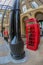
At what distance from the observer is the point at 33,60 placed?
7527mm

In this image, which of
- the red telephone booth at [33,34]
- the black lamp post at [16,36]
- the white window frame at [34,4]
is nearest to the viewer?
the black lamp post at [16,36]

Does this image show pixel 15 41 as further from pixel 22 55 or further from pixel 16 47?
pixel 22 55

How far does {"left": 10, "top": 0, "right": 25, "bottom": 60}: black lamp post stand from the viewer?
7.62 m

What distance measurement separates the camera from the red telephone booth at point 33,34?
33.3 feet

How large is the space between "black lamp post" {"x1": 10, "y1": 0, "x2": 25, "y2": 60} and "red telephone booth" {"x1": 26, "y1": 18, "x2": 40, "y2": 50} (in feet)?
8.11

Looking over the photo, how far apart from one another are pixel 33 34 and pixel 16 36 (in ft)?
9.35

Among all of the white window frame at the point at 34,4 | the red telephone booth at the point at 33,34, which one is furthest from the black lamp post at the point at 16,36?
the white window frame at the point at 34,4

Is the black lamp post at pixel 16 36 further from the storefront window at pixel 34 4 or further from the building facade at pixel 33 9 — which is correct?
the storefront window at pixel 34 4

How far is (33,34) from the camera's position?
1047 cm

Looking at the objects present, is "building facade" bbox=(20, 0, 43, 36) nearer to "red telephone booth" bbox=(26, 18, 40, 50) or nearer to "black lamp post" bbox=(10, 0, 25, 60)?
"red telephone booth" bbox=(26, 18, 40, 50)

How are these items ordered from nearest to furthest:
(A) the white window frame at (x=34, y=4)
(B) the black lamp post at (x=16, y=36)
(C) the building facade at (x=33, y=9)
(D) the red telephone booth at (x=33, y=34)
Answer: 1. (B) the black lamp post at (x=16, y=36)
2. (D) the red telephone booth at (x=33, y=34)
3. (C) the building facade at (x=33, y=9)
4. (A) the white window frame at (x=34, y=4)

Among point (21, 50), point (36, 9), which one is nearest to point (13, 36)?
point (21, 50)

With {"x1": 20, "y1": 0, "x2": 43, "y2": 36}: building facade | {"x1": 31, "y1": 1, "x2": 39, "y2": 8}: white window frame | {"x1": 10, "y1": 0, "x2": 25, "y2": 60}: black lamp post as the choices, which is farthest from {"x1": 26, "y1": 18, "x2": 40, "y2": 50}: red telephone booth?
{"x1": 31, "y1": 1, "x2": 39, "y2": 8}: white window frame

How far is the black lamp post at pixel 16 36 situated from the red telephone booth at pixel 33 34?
2.47 m
